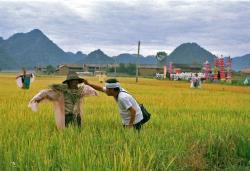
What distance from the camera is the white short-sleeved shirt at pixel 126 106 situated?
562cm

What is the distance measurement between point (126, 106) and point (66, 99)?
3.05 ft

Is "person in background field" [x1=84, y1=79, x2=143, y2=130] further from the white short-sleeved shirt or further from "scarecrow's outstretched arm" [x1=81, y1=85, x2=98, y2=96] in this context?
"scarecrow's outstretched arm" [x1=81, y1=85, x2=98, y2=96]

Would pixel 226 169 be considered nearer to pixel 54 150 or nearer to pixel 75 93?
pixel 54 150


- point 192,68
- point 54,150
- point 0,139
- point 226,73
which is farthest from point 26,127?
point 192,68

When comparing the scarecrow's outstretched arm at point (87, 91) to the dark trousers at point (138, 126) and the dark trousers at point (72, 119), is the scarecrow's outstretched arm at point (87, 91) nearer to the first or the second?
the dark trousers at point (72, 119)

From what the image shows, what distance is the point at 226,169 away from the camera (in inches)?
172

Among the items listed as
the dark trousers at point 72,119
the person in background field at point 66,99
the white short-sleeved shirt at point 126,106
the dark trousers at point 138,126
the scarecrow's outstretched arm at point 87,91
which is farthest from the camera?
the scarecrow's outstretched arm at point 87,91

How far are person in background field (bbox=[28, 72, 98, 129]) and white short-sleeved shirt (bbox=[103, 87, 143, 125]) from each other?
0.40 m

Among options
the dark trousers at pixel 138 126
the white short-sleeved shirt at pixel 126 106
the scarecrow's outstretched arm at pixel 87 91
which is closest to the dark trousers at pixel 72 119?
the scarecrow's outstretched arm at pixel 87 91

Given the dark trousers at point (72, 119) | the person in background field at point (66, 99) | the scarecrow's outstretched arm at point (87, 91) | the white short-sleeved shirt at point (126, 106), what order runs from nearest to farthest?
the white short-sleeved shirt at point (126, 106) < the person in background field at point (66, 99) < the dark trousers at point (72, 119) < the scarecrow's outstretched arm at point (87, 91)

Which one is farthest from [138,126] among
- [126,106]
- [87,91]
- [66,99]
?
[66,99]

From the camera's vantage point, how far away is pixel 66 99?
240 inches

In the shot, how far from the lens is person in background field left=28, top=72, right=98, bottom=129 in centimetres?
595

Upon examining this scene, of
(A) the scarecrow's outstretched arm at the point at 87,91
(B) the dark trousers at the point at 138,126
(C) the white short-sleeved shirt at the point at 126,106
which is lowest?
(B) the dark trousers at the point at 138,126
